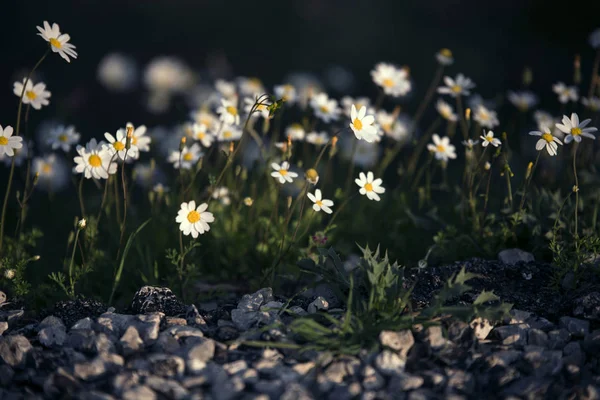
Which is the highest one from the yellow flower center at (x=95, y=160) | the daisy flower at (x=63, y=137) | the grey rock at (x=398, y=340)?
the daisy flower at (x=63, y=137)

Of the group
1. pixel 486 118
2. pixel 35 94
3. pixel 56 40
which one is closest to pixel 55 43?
pixel 56 40

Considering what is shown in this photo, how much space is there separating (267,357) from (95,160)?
4.19 feet

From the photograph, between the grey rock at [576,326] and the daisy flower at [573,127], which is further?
the daisy flower at [573,127]

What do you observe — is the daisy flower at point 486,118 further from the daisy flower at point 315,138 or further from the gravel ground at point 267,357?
the gravel ground at point 267,357

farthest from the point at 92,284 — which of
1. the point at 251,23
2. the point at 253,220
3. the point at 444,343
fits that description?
the point at 251,23

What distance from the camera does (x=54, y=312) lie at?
2711 millimetres

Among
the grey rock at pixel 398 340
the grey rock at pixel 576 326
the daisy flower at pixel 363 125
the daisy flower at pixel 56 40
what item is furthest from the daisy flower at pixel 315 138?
the grey rock at pixel 576 326

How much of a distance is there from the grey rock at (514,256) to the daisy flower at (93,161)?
184 cm

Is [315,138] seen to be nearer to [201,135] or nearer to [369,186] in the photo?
[201,135]

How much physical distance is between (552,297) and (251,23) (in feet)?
19.6

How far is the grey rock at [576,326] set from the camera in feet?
8.18

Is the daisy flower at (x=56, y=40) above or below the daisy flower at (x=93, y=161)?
above

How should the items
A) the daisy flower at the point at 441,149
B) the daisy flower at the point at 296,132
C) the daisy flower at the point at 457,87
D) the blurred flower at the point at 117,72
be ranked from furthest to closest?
the blurred flower at the point at 117,72, the daisy flower at the point at 296,132, the daisy flower at the point at 457,87, the daisy flower at the point at 441,149

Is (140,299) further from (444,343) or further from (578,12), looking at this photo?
(578,12)
